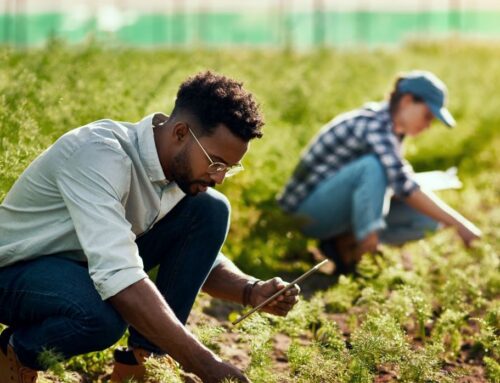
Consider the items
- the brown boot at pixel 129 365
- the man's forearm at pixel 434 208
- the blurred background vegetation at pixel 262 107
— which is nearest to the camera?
the brown boot at pixel 129 365

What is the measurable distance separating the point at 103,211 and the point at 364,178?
2.93 meters

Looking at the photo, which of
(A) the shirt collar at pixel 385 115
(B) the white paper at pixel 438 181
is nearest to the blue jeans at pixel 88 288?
(A) the shirt collar at pixel 385 115

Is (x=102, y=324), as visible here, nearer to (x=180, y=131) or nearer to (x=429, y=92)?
(x=180, y=131)

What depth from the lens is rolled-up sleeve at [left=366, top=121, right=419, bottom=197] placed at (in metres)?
5.61

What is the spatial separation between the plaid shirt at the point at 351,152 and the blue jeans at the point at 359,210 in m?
0.06

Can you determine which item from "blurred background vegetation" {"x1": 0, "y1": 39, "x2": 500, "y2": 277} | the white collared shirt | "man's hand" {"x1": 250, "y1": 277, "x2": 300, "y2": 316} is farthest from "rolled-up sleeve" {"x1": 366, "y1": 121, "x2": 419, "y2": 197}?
the white collared shirt

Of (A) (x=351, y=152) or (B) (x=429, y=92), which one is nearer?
(B) (x=429, y=92)

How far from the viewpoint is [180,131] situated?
3197 millimetres

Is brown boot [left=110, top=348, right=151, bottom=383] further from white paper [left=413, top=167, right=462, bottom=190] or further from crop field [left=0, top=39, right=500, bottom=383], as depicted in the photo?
→ white paper [left=413, top=167, right=462, bottom=190]

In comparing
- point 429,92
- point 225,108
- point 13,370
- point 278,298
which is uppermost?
point 225,108

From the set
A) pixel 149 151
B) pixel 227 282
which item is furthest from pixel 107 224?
Result: pixel 227 282

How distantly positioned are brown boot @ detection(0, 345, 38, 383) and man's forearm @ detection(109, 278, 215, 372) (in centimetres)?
46

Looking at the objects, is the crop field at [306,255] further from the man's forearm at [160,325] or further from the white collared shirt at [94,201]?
the white collared shirt at [94,201]

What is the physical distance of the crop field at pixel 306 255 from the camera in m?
3.38
